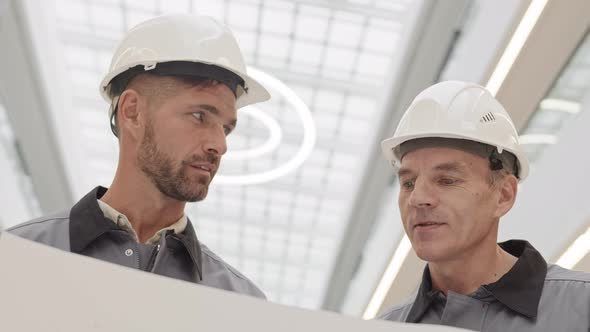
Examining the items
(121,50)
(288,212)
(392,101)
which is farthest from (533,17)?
(288,212)

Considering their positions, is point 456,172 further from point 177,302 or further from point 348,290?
point 348,290

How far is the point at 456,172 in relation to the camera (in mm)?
4387

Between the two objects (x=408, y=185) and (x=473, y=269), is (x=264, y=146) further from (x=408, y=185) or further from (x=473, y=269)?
(x=473, y=269)

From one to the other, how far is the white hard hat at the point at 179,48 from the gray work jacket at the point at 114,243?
97cm

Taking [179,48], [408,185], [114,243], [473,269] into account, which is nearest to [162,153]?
[114,243]

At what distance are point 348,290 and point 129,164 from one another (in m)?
19.7

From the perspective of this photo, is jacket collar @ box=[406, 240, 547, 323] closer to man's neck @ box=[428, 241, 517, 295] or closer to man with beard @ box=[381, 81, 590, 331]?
man with beard @ box=[381, 81, 590, 331]

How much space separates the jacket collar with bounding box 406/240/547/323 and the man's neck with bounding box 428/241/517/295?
0.42ft

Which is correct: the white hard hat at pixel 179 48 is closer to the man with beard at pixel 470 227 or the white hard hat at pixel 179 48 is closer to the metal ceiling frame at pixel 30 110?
the man with beard at pixel 470 227

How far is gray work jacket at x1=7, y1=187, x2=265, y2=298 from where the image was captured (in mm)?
3877

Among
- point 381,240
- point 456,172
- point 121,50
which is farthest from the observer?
point 381,240

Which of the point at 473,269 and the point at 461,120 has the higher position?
the point at 461,120

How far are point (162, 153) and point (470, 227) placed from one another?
197 centimetres

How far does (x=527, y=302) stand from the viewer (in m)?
3.95
